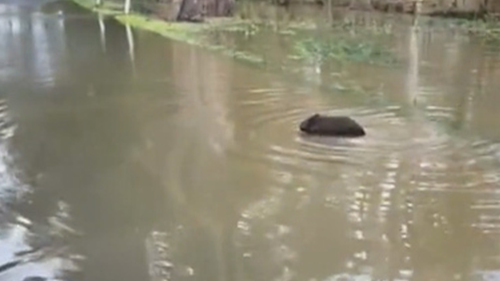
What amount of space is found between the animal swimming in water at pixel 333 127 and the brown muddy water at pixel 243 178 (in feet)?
0.53

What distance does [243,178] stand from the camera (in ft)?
23.0

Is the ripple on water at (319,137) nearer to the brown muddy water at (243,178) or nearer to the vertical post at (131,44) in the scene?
the brown muddy water at (243,178)

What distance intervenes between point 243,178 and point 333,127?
68.0 inches

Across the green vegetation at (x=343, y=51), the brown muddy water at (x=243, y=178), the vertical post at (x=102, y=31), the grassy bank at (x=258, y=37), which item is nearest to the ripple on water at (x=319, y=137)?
the brown muddy water at (x=243, y=178)

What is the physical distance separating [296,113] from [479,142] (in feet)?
7.16

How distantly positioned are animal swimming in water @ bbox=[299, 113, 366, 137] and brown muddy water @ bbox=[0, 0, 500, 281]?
0.16 meters

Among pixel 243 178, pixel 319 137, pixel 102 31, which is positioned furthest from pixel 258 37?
pixel 243 178

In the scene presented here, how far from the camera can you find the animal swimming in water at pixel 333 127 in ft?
27.5

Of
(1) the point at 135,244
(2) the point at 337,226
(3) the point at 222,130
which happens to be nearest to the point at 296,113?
(3) the point at 222,130

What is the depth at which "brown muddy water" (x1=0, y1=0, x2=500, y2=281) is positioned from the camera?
5215mm

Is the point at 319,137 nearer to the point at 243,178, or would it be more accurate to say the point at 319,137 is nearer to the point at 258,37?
the point at 243,178

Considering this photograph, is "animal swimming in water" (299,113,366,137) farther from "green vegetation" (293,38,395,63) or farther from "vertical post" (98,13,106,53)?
"vertical post" (98,13,106,53)

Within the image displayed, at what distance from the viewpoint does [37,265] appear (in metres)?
5.09

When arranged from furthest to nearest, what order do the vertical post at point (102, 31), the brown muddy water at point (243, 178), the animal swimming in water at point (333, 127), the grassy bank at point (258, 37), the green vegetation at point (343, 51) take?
1. the vertical post at point (102, 31)
2. the grassy bank at point (258, 37)
3. the green vegetation at point (343, 51)
4. the animal swimming in water at point (333, 127)
5. the brown muddy water at point (243, 178)
